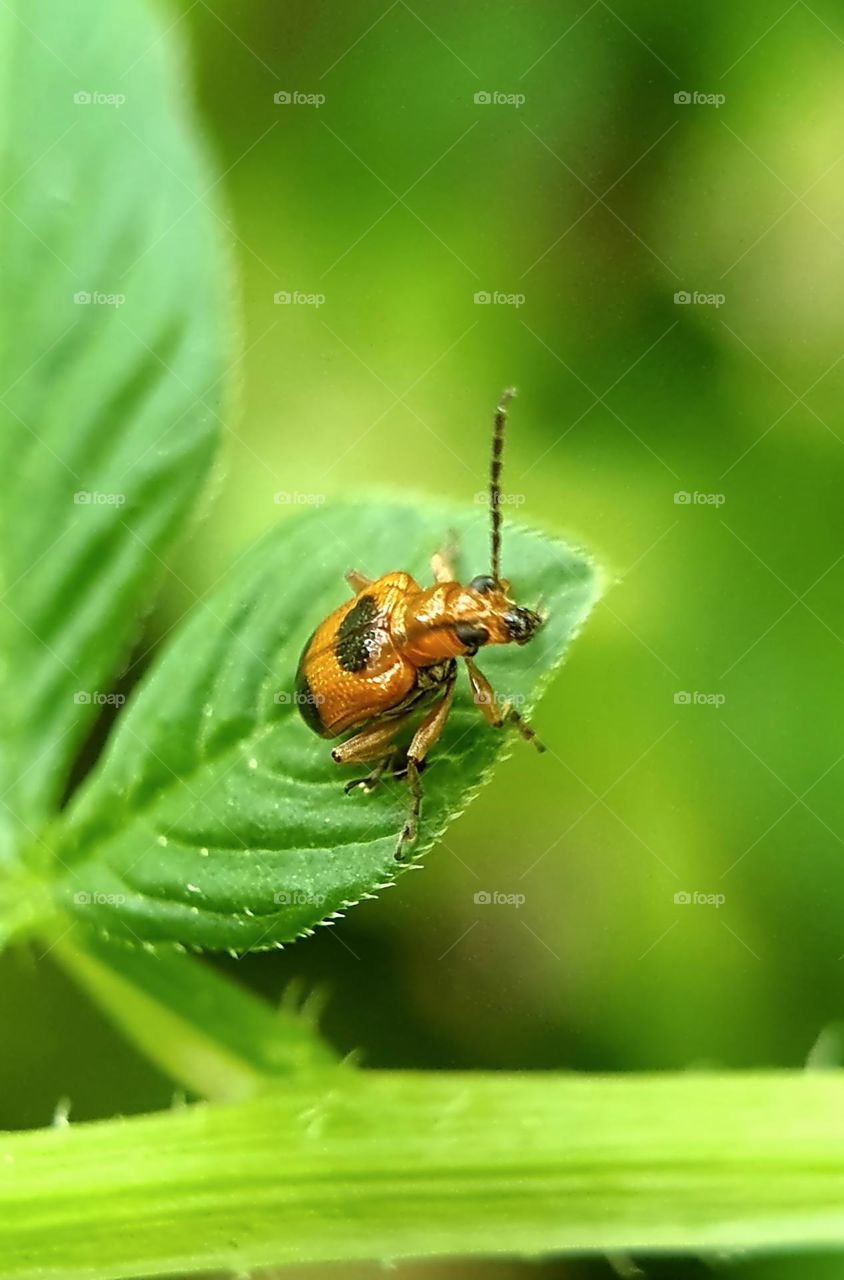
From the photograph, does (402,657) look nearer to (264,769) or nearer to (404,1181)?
(264,769)

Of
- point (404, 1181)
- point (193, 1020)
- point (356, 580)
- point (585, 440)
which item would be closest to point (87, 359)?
point (356, 580)

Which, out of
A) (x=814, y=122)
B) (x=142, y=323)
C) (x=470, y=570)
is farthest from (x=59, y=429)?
(x=814, y=122)

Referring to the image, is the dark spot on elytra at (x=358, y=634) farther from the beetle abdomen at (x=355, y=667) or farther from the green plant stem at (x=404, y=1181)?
the green plant stem at (x=404, y=1181)

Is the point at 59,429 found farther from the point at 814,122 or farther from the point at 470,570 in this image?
the point at 814,122

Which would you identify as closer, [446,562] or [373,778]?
[373,778]

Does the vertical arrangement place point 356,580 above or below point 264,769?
above

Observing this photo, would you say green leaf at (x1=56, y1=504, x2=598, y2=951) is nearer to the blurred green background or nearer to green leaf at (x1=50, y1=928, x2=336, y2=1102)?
green leaf at (x1=50, y1=928, x2=336, y2=1102)

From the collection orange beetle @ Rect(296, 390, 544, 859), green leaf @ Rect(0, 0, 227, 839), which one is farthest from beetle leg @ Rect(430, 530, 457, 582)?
green leaf @ Rect(0, 0, 227, 839)
